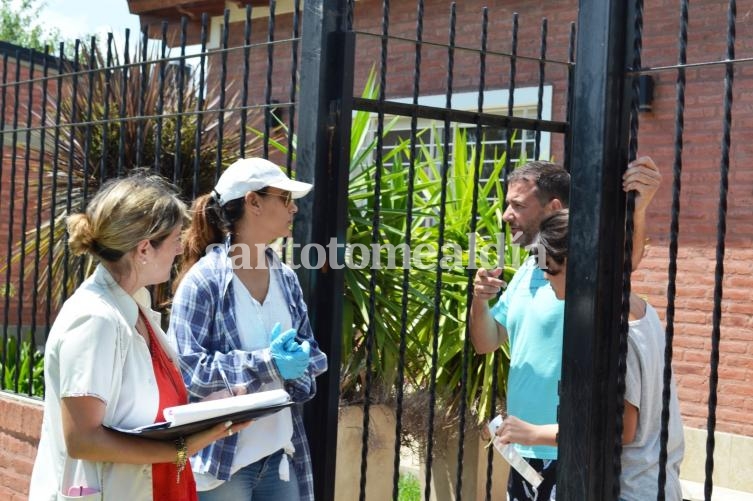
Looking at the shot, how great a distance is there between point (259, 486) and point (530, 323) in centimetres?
109

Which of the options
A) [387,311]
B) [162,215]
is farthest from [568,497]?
[387,311]

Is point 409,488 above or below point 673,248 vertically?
below

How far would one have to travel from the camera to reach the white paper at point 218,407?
258 cm

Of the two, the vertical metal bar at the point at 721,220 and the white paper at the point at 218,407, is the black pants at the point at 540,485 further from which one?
the white paper at the point at 218,407

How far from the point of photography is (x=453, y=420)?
5.51 metres

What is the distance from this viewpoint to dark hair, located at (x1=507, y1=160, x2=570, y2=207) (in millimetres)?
3709

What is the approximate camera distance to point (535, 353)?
3.42 metres

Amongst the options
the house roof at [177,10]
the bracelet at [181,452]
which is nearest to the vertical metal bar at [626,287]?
the bracelet at [181,452]

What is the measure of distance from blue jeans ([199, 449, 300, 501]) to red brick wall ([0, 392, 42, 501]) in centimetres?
249

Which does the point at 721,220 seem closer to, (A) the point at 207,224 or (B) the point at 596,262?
(B) the point at 596,262

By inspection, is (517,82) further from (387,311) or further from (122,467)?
(122,467)

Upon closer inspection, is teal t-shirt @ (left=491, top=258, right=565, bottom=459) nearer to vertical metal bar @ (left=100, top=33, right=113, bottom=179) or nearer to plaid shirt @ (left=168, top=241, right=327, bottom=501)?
plaid shirt @ (left=168, top=241, right=327, bottom=501)

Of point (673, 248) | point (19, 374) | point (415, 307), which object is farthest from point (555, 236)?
point (19, 374)

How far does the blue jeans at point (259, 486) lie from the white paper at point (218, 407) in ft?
1.42
